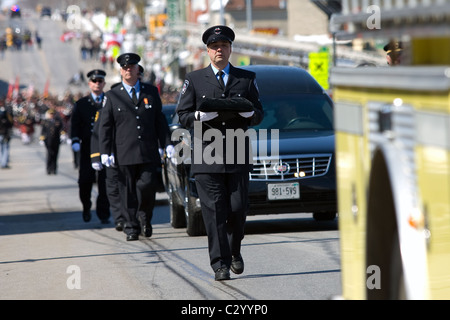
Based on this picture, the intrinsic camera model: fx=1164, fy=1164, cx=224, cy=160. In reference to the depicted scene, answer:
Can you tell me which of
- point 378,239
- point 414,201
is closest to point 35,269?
point 378,239

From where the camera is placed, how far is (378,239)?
5012 millimetres

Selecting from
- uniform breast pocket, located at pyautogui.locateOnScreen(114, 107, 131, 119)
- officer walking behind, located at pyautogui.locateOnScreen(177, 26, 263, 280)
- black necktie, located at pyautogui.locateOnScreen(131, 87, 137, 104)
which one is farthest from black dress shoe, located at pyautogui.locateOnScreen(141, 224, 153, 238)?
officer walking behind, located at pyautogui.locateOnScreen(177, 26, 263, 280)

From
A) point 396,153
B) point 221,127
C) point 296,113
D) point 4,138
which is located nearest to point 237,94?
point 221,127

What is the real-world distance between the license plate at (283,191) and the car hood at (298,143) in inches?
13.3

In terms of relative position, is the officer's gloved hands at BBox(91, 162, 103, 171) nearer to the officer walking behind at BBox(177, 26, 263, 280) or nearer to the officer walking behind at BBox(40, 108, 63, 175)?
the officer walking behind at BBox(177, 26, 263, 280)

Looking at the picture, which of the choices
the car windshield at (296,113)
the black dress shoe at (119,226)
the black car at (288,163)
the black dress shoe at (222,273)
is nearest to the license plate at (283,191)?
the black car at (288,163)

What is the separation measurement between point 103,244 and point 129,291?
382cm

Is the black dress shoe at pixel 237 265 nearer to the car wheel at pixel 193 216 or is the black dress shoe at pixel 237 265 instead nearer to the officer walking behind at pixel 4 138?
the car wheel at pixel 193 216

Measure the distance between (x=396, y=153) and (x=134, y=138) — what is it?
7940mm

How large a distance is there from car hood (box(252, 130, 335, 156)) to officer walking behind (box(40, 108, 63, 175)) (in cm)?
1863

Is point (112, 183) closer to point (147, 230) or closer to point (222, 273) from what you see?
point (147, 230)

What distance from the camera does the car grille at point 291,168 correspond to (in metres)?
11.9

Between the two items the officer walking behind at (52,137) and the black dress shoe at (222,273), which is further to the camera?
the officer walking behind at (52,137)

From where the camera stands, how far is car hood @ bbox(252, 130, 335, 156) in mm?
12031
